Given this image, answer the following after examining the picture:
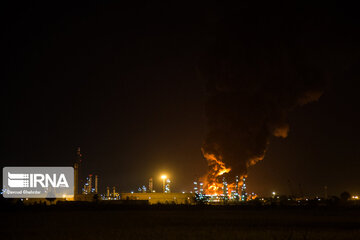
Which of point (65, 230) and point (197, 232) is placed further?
point (65, 230)

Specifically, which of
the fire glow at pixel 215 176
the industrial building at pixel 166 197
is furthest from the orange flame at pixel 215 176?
the industrial building at pixel 166 197

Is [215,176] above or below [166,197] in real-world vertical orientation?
above

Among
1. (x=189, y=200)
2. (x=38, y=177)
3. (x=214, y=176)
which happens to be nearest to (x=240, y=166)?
(x=214, y=176)

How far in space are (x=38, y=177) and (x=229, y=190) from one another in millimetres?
34720

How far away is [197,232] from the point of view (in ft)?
82.9

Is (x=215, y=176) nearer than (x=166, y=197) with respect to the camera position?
Yes

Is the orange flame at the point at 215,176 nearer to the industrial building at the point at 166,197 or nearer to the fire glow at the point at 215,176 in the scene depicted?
the fire glow at the point at 215,176

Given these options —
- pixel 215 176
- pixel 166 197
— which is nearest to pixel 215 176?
pixel 215 176

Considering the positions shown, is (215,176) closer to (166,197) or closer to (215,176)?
(215,176)

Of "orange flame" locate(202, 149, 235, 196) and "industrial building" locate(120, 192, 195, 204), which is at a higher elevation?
"orange flame" locate(202, 149, 235, 196)

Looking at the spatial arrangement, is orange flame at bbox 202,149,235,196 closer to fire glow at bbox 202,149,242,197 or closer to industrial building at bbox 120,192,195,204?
fire glow at bbox 202,149,242,197

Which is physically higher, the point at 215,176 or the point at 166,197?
the point at 215,176

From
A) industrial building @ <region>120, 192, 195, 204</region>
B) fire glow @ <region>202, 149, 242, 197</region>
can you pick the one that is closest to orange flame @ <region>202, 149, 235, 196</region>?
fire glow @ <region>202, 149, 242, 197</region>

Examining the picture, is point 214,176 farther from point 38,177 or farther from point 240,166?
point 38,177
